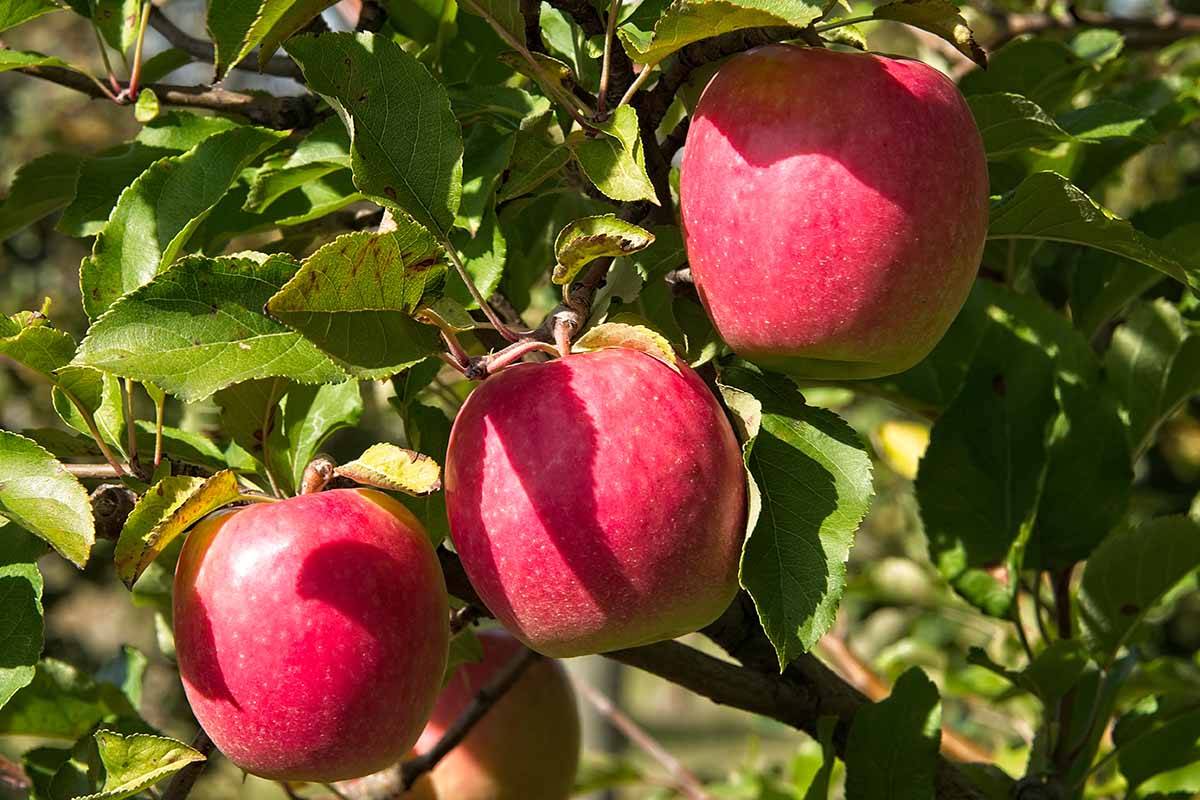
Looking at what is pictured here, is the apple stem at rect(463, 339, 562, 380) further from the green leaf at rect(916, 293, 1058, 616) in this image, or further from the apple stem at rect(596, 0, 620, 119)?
the green leaf at rect(916, 293, 1058, 616)

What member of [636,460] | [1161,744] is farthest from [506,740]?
[636,460]

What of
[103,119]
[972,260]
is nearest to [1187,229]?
[972,260]

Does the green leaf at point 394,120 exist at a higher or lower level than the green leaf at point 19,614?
higher

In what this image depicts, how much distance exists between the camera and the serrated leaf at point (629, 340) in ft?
2.06

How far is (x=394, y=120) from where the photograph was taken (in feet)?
2.21

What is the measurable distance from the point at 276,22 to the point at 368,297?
154 millimetres

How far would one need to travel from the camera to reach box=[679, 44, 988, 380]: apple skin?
2.01ft

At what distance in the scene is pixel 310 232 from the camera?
95 centimetres

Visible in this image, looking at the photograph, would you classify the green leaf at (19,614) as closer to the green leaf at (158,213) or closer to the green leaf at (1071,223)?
the green leaf at (158,213)

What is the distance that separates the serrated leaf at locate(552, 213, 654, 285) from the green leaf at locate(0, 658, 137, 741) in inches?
24.0

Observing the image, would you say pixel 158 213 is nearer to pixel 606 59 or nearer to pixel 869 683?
pixel 606 59

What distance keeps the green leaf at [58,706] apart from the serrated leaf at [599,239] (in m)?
0.61

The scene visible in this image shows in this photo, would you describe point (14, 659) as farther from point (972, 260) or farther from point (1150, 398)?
point (1150, 398)

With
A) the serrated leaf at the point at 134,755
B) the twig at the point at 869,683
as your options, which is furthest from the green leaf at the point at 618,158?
the twig at the point at 869,683
